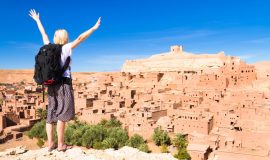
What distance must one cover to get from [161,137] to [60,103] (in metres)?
13.7

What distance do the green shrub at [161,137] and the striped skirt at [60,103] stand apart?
44.5ft

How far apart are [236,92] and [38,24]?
1895cm

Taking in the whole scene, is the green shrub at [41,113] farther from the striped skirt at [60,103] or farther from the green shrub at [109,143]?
the striped skirt at [60,103]

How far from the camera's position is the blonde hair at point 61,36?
163 inches

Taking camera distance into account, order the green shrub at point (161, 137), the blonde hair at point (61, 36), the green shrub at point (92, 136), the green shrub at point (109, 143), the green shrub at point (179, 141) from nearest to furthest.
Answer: the blonde hair at point (61, 36) < the green shrub at point (179, 141) < the green shrub at point (161, 137) < the green shrub at point (109, 143) < the green shrub at point (92, 136)

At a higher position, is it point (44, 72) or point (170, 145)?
point (44, 72)

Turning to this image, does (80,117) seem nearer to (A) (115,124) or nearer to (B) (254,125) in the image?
(A) (115,124)

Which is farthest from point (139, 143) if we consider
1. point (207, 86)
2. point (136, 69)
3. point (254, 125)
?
point (136, 69)

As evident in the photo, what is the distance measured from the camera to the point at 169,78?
32.0 m

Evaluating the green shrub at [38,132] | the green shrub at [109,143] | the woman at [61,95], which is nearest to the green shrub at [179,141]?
the green shrub at [109,143]

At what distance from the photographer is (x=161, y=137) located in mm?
17578

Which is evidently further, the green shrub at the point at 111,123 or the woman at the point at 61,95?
the green shrub at the point at 111,123

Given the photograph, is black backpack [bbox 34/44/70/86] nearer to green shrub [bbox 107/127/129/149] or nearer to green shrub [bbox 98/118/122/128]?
green shrub [bbox 107/127/129/149]

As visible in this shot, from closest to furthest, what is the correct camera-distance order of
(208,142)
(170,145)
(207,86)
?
(208,142), (170,145), (207,86)
